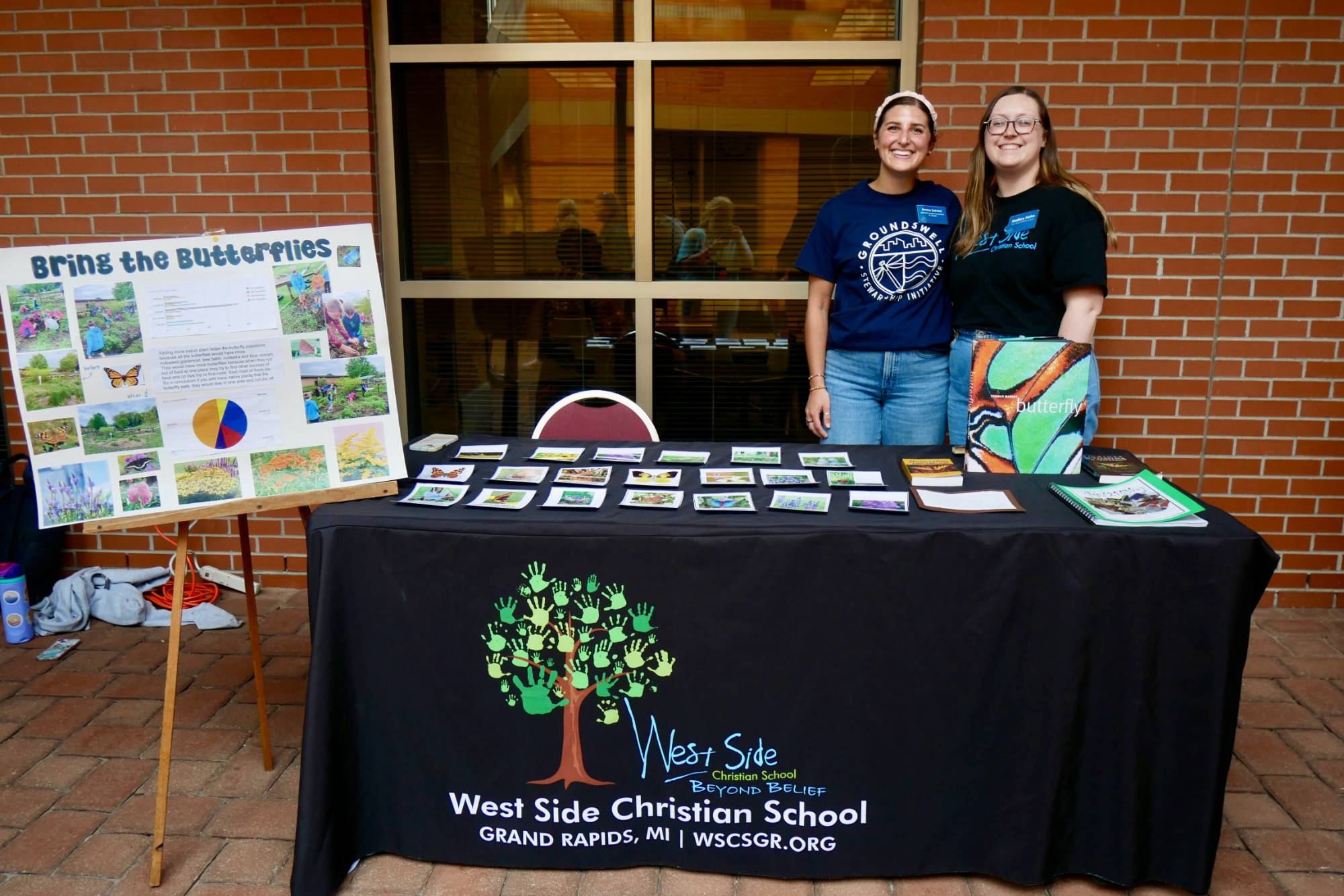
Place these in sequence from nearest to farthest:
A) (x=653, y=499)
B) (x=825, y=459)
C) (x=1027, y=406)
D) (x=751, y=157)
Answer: (x=653, y=499), (x=1027, y=406), (x=825, y=459), (x=751, y=157)

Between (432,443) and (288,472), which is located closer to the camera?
(288,472)

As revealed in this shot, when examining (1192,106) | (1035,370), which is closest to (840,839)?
(1035,370)

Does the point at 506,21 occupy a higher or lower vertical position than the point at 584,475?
higher

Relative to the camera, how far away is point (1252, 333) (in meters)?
3.65

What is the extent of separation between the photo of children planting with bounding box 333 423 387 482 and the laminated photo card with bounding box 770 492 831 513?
3.08 ft

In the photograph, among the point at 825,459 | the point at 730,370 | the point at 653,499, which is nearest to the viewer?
the point at 653,499

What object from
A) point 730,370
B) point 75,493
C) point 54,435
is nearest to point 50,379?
point 54,435

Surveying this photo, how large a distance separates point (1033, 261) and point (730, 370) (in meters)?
1.54

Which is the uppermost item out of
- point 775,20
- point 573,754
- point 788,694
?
point 775,20

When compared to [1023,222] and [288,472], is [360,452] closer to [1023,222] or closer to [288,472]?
[288,472]

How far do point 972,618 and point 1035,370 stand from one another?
2.17 feet

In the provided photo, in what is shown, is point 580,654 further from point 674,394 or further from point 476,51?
point 476,51

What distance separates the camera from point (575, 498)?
7.38 feet

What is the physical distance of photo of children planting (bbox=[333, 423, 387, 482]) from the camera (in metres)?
2.28
